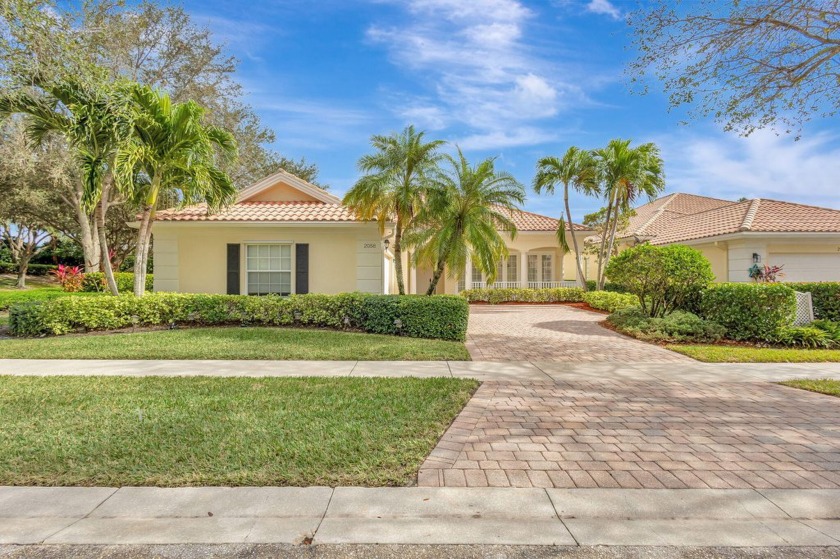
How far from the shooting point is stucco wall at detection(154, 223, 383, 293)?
46.1 feet

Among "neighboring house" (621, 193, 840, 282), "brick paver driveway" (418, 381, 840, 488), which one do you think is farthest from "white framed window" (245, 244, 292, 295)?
"neighboring house" (621, 193, 840, 282)

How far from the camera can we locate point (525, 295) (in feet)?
74.5

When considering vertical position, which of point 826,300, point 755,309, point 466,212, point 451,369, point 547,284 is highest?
point 466,212

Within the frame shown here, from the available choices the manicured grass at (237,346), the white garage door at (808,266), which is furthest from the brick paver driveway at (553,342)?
the white garage door at (808,266)

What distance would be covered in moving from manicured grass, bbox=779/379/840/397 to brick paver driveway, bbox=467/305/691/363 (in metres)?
2.03

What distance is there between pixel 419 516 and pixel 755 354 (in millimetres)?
9034

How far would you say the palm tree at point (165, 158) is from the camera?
35.6 ft

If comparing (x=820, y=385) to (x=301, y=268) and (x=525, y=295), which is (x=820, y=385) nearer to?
(x=301, y=268)

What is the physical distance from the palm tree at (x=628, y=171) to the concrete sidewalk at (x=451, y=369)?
38.5ft

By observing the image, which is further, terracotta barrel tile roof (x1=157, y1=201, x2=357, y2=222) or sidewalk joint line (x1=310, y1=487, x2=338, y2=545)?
terracotta barrel tile roof (x1=157, y1=201, x2=357, y2=222)

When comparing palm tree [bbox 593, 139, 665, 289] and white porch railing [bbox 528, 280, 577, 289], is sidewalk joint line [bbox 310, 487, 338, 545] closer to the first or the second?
palm tree [bbox 593, 139, 665, 289]

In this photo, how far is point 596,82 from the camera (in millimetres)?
12406

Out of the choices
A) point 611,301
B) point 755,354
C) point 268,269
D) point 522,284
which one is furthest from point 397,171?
point 522,284

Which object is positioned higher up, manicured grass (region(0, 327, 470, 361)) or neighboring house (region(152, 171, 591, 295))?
neighboring house (region(152, 171, 591, 295))
